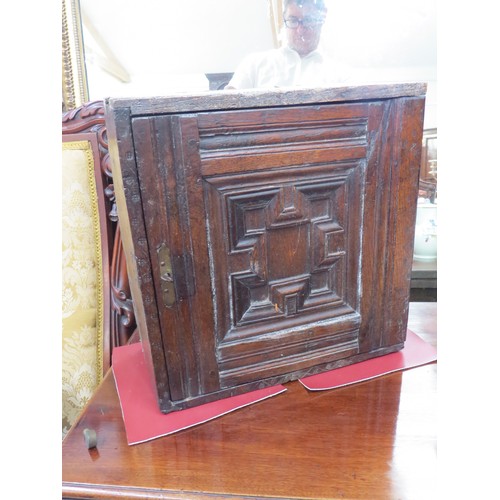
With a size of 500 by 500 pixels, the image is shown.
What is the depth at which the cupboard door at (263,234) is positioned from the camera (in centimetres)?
47

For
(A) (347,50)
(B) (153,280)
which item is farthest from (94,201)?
(A) (347,50)

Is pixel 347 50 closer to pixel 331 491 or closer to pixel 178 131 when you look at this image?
pixel 178 131

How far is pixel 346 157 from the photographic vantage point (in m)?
0.53

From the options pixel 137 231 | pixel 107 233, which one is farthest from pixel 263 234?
pixel 107 233

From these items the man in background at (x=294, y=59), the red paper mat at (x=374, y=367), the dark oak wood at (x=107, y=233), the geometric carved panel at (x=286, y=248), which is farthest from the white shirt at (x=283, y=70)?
the red paper mat at (x=374, y=367)

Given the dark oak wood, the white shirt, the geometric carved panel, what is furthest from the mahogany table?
the white shirt

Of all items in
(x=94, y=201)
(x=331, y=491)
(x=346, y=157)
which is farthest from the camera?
(x=94, y=201)

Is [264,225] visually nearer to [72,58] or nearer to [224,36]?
[224,36]

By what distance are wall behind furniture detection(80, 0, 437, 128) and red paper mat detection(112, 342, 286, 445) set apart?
682 millimetres

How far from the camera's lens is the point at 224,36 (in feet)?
2.97

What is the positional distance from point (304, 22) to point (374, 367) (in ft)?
2.48
